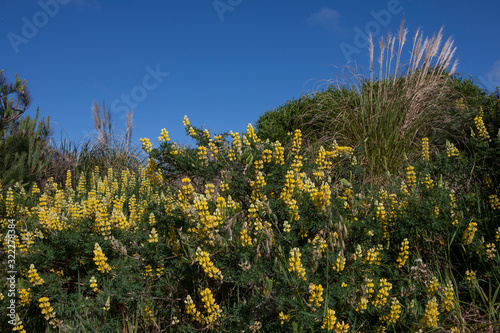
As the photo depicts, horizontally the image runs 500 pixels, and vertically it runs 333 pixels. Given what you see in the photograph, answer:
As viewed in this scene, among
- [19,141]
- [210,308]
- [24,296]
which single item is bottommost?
[210,308]

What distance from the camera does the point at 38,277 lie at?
2.66m

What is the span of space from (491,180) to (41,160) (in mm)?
7103

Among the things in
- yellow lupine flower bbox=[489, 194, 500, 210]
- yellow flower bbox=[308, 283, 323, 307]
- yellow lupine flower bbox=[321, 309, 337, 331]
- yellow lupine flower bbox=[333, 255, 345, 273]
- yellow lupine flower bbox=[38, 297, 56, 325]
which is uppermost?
yellow lupine flower bbox=[489, 194, 500, 210]

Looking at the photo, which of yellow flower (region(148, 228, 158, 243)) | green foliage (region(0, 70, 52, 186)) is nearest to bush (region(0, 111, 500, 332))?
yellow flower (region(148, 228, 158, 243))

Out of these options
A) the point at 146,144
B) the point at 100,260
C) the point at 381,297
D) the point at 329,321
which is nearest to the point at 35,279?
the point at 100,260

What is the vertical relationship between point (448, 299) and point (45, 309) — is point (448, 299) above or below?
below

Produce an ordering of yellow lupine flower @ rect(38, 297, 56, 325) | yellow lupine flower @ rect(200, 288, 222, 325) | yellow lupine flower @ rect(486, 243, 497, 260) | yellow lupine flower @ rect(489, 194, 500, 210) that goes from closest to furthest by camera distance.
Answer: yellow lupine flower @ rect(200, 288, 222, 325) < yellow lupine flower @ rect(38, 297, 56, 325) < yellow lupine flower @ rect(486, 243, 497, 260) < yellow lupine flower @ rect(489, 194, 500, 210)

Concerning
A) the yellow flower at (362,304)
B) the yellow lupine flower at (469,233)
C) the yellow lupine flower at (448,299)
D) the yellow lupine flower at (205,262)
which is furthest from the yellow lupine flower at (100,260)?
A: the yellow lupine flower at (469,233)

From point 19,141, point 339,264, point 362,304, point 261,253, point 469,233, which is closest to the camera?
point 362,304

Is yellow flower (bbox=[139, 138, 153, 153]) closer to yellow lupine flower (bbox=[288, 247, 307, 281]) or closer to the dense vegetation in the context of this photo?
the dense vegetation

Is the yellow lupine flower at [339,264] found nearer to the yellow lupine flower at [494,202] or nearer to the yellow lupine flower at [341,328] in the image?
the yellow lupine flower at [341,328]

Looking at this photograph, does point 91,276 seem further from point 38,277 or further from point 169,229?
point 169,229

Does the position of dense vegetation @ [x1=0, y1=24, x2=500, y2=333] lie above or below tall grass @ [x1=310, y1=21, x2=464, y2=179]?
below

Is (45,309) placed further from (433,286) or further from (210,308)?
(433,286)
